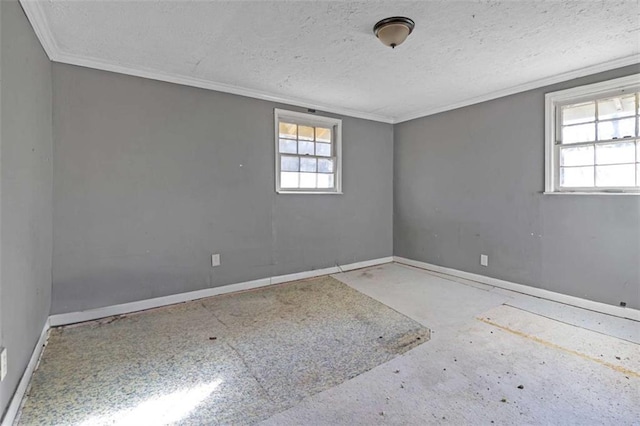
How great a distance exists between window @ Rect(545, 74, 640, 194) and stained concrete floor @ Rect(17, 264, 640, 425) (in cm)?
129

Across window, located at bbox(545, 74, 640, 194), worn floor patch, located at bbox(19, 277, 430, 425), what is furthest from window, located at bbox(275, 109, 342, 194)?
window, located at bbox(545, 74, 640, 194)

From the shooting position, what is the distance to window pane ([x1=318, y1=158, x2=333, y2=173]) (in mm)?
4379

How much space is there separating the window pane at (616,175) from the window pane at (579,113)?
52 centimetres

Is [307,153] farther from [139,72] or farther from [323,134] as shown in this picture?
[139,72]

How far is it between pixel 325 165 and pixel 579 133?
2.87 m

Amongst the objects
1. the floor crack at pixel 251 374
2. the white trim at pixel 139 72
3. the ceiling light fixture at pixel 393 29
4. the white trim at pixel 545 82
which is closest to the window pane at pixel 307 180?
the white trim at pixel 139 72

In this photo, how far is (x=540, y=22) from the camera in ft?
7.27

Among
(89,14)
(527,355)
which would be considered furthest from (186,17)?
(527,355)

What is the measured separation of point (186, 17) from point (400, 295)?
128 inches

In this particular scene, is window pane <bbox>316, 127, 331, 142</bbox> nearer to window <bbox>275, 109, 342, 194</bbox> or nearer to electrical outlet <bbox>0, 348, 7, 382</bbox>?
window <bbox>275, 109, 342, 194</bbox>

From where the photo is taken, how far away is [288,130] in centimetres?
408

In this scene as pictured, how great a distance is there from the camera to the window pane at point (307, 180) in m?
4.21

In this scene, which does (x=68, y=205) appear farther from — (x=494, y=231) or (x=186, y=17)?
(x=494, y=231)

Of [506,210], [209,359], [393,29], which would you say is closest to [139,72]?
[393,29]
